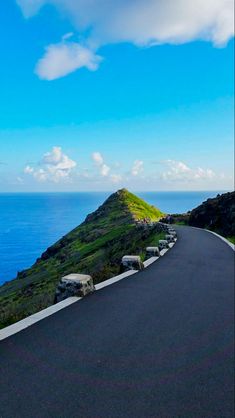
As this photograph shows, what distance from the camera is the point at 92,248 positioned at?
60562 millimetres

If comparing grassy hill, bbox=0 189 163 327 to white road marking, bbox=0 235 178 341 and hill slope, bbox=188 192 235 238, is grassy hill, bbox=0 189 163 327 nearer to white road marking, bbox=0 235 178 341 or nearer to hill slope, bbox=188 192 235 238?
white road marking, bbox=0 235 178 341

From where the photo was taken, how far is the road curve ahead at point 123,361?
4488 millimetres

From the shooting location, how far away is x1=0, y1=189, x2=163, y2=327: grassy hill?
37.8m

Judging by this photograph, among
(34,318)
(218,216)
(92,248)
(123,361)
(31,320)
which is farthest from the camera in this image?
(92,248)

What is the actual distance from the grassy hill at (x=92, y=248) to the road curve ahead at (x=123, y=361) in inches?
244

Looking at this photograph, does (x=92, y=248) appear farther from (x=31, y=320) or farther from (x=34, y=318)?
(x=31, y=320)

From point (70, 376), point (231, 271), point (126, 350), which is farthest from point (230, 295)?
point (70, 376)

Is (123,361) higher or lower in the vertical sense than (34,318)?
lower

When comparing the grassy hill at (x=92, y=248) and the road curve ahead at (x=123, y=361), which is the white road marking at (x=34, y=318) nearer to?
the road curve ahead at (x=123, y=361)

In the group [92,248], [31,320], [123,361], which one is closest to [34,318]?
[31,320]

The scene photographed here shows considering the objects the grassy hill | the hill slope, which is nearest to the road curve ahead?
the grassy hill

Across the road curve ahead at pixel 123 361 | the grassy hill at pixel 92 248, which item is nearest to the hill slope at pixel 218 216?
the grassy hill at pixel 92 248

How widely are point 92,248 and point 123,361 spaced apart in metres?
55.1

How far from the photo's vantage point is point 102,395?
470 centimetres
